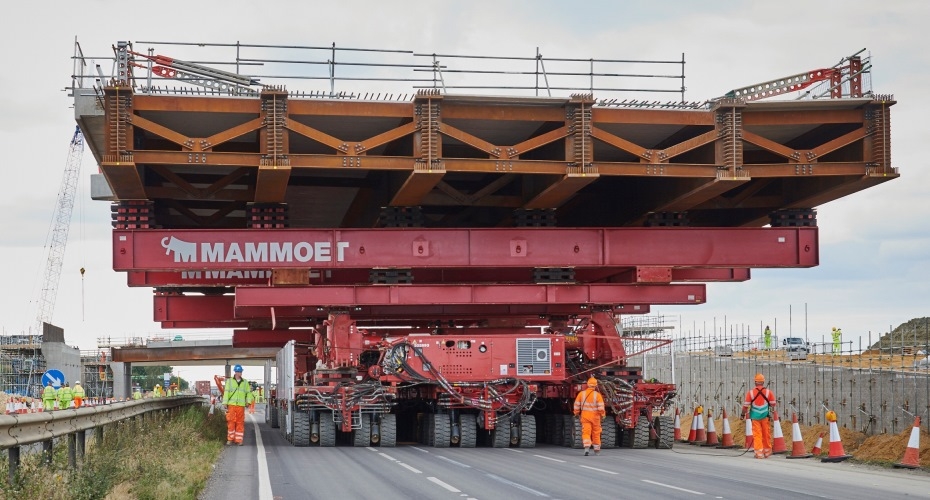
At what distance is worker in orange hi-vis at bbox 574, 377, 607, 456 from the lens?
20.5m

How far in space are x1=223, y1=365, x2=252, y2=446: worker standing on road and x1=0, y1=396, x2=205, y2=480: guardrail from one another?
398 cm

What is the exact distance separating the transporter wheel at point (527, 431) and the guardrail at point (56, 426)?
7970 mm

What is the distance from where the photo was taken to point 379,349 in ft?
75.3

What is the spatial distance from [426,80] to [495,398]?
258 inches

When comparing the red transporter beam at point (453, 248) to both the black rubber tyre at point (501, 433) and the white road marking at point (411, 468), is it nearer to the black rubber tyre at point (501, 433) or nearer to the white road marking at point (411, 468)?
the black rubber tyre at point (501, 433)

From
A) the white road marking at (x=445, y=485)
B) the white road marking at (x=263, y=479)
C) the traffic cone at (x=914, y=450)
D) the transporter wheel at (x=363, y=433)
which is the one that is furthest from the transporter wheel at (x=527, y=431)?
the white road marking at (x=445, y=485)

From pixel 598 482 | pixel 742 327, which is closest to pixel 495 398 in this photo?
pixel 598 482

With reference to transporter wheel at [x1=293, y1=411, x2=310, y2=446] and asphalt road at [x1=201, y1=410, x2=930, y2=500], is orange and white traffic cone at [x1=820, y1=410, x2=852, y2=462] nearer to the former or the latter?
asphalt road at [x1=201, y1=410, x2=930, y2=500]

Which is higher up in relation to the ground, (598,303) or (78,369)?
(598,303)

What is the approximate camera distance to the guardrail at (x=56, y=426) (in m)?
9.16

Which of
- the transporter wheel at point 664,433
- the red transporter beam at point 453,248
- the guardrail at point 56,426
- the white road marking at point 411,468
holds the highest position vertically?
the red transporter beam at point 453,248

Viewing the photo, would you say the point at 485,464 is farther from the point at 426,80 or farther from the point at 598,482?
the point at 426,80

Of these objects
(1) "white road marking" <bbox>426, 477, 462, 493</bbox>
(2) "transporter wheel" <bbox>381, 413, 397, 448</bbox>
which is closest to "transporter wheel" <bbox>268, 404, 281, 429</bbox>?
(2) "transporter wheel" <bbox>381, 413, 397, 448</bbox>

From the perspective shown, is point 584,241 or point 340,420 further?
point 584,241
